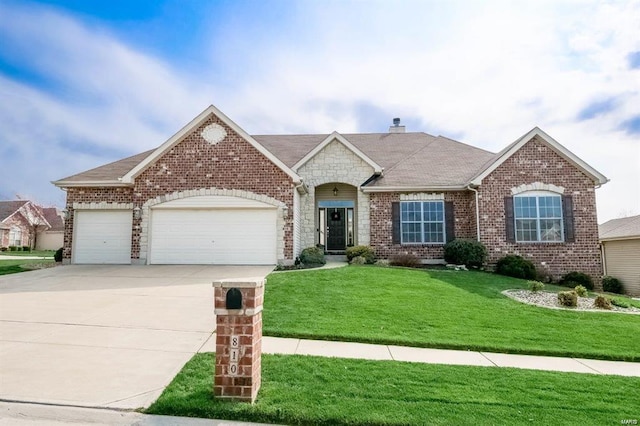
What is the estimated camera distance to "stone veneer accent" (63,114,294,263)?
14.9 metres

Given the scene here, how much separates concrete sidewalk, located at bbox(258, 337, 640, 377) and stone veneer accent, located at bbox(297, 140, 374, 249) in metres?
10.8

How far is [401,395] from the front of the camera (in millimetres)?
4250

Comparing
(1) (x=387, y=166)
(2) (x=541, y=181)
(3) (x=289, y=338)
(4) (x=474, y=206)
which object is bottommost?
(3) (x=289, y=338)

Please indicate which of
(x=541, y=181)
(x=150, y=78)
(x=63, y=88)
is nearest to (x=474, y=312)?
(x=541, y=181)

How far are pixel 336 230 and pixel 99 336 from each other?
42.0 ft

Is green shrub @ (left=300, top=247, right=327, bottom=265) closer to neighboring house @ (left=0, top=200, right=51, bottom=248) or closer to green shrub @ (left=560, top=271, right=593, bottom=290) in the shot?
green shrub @ (left=560, top=271, right=593, bottom=290)

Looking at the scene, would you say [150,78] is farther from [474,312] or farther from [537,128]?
[537,128]

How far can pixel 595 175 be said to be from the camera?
599 inches

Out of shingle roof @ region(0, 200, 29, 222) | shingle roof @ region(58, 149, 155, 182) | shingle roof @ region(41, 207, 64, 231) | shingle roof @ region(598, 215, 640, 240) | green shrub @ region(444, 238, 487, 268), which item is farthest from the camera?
shingle roof @ region(41, 207, 64, 231)

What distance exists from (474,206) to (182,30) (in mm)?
12418

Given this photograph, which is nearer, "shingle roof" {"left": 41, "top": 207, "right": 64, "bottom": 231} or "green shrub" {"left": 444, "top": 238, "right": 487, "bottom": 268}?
"green shrub" {"left": 444, "top": 238, "right": 487, "bottom": 268}

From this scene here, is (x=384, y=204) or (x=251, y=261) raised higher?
(x=384, y=204)

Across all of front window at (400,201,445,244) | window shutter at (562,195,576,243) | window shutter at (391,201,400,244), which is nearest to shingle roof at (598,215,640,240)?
window shutter at (562,195,576,243)

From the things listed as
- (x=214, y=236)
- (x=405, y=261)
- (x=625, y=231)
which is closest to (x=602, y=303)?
(x=405, y=261)
